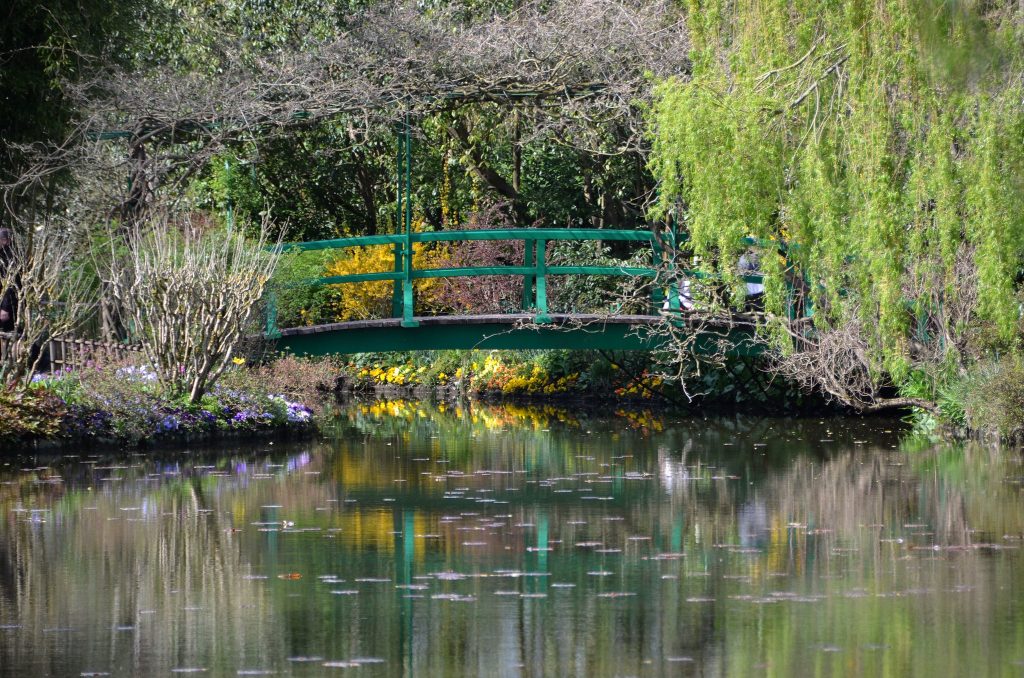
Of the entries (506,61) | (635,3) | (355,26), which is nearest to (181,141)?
(355,26)

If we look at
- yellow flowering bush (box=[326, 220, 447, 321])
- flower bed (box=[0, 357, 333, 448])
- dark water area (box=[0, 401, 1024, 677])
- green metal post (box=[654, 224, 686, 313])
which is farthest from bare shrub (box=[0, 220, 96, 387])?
yellow flowering bush (box=[326, 220, 447, 321])

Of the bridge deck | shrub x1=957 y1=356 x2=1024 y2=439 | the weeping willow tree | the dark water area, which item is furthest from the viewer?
the bridge deck

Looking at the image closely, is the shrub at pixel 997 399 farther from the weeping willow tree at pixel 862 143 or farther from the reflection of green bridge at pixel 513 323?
the reflection of green bridge at pixel 513 323

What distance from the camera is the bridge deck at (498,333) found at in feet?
66.8

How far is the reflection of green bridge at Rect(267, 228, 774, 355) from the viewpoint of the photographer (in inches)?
783

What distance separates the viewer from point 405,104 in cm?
1945

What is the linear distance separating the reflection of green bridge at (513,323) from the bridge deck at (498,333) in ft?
0.04

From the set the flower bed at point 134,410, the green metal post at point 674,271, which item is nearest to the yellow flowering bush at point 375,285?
the green metal post at point 674,271

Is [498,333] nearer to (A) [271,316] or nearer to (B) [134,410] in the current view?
(A) [271,316]

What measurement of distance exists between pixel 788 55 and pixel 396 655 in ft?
23.9

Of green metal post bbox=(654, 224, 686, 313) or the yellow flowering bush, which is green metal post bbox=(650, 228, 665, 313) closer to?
green metal post bbox=(654, 224, 686, 313)

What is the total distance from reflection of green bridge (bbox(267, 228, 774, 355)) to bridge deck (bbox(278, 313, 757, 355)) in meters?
0.01

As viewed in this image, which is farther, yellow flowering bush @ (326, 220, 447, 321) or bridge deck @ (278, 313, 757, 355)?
yellow flowering bush @ (326, 220, 447, 321)

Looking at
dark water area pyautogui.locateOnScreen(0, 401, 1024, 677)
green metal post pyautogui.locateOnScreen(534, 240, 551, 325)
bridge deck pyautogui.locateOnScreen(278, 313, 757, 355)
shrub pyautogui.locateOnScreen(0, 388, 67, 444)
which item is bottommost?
dark water area pyautogui.locateOnScreen(0, 401, 1024, 677)
